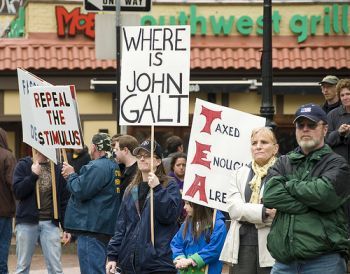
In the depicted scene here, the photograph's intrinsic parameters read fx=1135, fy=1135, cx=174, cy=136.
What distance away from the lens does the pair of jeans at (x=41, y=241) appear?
→ 491 inches

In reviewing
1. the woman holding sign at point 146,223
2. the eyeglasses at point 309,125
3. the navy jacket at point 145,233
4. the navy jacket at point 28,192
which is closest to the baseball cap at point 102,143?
the navy jacket at point 28,192

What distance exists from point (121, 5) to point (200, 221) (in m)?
5.35

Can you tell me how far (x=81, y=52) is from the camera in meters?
20.3

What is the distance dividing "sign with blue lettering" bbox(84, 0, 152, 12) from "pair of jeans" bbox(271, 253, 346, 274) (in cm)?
681

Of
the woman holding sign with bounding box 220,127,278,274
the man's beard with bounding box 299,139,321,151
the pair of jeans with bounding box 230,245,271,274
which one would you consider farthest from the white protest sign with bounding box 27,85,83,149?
the man's beard with bounding box 299,139,321,151

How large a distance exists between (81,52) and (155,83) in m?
10.0

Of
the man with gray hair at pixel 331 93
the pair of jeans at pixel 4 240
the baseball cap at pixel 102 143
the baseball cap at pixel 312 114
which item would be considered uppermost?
the man with gray hair at pixel 331 93

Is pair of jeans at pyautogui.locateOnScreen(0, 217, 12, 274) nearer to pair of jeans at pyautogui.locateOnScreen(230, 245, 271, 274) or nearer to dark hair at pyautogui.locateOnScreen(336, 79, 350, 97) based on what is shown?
dark hair at pyautogui.locateOnScreen(336, 79, 350, 97)

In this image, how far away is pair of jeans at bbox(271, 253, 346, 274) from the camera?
7.64 meters

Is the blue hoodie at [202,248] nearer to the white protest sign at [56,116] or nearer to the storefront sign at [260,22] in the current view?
the white protest sign at [56,116]

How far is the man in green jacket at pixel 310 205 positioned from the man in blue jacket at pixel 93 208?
3.58 meters

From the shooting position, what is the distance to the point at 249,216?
8.38m

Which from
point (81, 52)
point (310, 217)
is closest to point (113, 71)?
point (81, 52)

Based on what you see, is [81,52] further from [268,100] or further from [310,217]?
[310,217]
